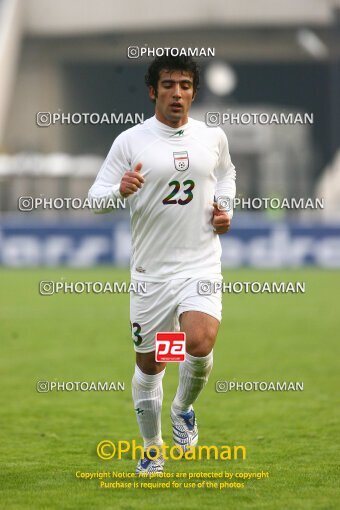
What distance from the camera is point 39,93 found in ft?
105

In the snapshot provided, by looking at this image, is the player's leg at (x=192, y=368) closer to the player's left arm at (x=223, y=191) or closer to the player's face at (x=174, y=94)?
the player's left arm at (x=223, y=191)

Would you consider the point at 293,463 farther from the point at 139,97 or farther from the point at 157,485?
the point at 139,97

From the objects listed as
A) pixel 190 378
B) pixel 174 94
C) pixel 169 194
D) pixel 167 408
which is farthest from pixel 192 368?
pixel 167 408

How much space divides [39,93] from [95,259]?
892 centimetres

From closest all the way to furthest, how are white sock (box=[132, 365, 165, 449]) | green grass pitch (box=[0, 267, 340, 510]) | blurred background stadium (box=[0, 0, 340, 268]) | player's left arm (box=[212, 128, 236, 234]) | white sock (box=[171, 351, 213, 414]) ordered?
1. green grass pitch (box=[0, 267, 340, 510])
2. player's left arm (box=[212, 128, 236, 234])
3. white sock (box=[171, 351, 213, 414])
4. white sock (box=[132, 365, 165, 449])
5. blurred background stadium (box=[0, 0, 340, 268])

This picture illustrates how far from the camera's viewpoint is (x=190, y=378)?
275 inches

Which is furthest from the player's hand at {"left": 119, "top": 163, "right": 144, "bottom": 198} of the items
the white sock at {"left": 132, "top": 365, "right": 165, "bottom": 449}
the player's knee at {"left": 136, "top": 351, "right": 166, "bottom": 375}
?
the white sock at {"left": 132, "top": 365, "right": 165, "bottom": 449}

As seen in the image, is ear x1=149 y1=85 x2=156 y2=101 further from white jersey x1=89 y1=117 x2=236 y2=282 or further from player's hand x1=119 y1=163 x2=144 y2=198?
player's hand x1=119 y1=163 x2=144 y2=198

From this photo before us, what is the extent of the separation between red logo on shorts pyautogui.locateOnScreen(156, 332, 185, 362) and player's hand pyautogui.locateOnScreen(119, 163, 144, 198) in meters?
0.81

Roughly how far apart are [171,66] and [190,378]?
5.67 ft

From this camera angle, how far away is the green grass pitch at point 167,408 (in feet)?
21.2

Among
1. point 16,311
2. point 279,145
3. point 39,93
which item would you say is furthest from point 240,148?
point 16,311

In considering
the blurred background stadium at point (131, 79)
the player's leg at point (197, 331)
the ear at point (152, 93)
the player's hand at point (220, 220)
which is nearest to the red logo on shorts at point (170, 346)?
the player's leg at point (197, 331)

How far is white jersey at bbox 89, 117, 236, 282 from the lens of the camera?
6719 mm
